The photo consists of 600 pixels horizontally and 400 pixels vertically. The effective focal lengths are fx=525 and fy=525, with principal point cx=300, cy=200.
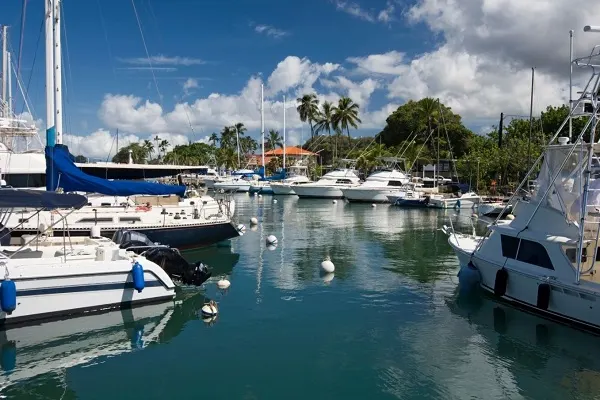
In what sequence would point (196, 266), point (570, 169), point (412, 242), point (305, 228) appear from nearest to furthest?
point (570, 169)
point (196, 266)
point (412, 242)
point (305, 228)

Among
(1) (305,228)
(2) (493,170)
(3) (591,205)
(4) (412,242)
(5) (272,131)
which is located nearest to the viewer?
(3) (591,205)

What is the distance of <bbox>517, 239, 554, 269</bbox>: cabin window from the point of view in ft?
48.9

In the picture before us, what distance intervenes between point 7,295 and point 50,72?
9.38 m

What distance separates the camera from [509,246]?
16359 millimetres

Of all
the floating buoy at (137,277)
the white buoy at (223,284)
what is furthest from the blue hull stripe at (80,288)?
the white buoy at (223,284)

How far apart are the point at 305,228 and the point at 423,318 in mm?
21979

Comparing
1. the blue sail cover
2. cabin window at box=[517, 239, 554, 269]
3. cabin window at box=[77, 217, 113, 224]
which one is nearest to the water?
cabin window at box=[517, 239, 554, 269]

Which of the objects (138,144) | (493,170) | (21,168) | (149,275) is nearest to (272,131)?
(138,144)

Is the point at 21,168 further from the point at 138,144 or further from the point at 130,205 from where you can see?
the point at 138,144

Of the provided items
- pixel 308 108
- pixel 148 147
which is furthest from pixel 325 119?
pixel 148 147

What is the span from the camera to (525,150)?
188ft

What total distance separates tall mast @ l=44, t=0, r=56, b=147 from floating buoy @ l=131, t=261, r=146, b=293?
270 inches

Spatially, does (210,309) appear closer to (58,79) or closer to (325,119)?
(58,79)

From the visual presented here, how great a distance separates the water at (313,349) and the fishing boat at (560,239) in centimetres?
76
